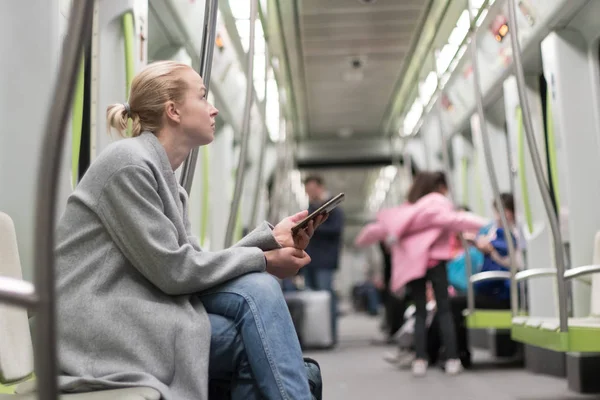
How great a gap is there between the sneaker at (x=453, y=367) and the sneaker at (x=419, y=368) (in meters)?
0.15

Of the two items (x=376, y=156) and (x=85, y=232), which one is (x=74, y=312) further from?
(x=376, y=156)

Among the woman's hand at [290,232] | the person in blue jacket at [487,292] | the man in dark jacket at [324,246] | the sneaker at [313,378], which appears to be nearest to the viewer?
the sneaker at [313,378]

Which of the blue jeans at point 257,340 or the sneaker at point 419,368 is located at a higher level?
the blue jeans at point 257,340

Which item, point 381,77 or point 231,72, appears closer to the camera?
point 231,72

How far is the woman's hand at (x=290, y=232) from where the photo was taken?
78.2 inches

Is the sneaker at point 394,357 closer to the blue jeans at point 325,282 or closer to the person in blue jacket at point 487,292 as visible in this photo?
the person in blue jacket at point 487,292

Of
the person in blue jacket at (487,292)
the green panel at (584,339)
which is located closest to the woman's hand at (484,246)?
the person in blue jacket at (487,292)

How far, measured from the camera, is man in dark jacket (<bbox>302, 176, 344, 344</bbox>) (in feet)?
23.1

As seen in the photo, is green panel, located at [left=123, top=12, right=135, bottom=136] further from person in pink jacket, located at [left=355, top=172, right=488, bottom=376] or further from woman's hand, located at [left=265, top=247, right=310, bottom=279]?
person in pink jacket, located at [left=355, top=172, right=488, bottom=376]

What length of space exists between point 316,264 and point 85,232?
222 inches

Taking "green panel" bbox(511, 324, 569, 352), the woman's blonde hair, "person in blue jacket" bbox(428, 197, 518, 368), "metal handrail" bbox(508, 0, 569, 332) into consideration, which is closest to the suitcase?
"person in blue jacket" bbox(428, 197, 518, 368)

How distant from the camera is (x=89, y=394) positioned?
1.49 metres

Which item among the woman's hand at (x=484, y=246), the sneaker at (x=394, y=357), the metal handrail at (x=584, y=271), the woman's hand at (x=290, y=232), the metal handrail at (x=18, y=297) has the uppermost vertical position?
the woman's hand at (x=290, y=232)

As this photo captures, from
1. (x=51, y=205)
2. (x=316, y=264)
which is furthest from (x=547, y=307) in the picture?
(x=51, y=205)
